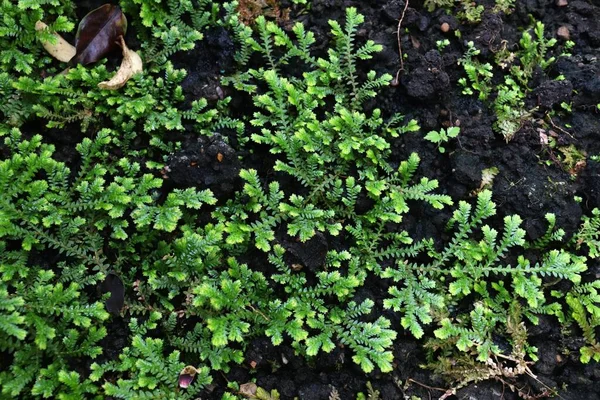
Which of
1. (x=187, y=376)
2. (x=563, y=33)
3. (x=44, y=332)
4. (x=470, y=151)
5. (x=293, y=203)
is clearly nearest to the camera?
(x=44, y=332)

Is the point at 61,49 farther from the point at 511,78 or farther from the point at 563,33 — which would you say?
the point at 563,33

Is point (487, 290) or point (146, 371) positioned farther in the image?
point (487, 290)

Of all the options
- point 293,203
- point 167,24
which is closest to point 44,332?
point 293,203

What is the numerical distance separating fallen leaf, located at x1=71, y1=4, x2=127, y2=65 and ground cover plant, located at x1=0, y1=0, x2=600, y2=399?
0.05 ft

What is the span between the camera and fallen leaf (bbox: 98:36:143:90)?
353cm

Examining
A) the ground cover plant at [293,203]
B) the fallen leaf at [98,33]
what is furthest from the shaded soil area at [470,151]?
the fallen leaf at [98,33]

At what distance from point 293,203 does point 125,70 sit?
1.50m

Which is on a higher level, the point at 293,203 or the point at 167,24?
the point at 167,24

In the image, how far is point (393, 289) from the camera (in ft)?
11.3

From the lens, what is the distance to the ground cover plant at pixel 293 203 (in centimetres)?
322

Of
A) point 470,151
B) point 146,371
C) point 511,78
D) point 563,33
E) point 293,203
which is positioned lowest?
point 146,371

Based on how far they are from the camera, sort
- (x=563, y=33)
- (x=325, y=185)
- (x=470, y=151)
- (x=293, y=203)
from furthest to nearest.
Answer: (x=563, y=33) < (x=470, y=151) < (x=325, y=185) < (x=293, y=203)

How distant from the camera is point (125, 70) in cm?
361

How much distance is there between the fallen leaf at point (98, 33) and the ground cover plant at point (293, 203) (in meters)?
0.02
